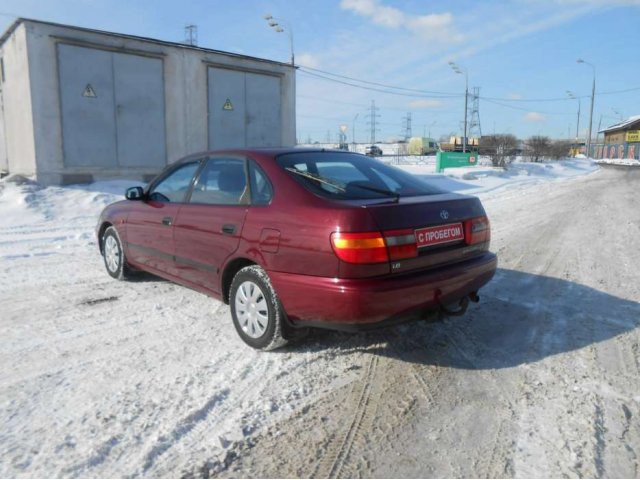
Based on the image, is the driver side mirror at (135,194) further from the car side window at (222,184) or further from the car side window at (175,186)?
the car side window at (222,184)

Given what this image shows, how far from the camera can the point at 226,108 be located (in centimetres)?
1599

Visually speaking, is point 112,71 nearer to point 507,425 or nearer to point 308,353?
point 308,353

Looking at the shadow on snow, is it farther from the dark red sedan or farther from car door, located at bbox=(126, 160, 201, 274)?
car door, located at bbox=(126, 160, 201, 274)

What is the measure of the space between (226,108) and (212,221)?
42.8 ft

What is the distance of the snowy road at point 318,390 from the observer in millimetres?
2330

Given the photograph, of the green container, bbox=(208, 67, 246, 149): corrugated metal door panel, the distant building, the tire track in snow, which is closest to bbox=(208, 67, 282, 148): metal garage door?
bbox=(208, 67, 246, 149): corrugated metal door panel

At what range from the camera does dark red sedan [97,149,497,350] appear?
2953 millimetres

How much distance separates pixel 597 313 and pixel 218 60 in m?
14.3

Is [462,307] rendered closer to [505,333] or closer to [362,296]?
[505,333]

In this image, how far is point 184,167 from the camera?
4.61 m

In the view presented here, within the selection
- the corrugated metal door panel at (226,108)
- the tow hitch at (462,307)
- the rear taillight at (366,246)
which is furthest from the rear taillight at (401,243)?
the corrugated metal door panel at (226,108)

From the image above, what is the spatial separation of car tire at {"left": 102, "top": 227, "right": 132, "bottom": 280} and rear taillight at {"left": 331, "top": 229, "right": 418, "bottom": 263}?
3285mm

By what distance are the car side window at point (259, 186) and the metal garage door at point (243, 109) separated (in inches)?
504

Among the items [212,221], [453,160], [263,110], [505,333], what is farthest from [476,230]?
[453,160]
